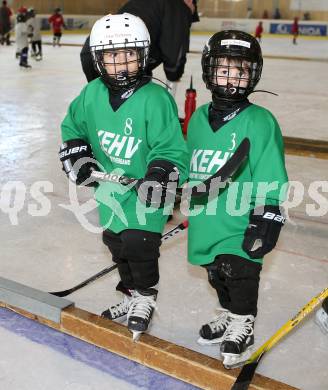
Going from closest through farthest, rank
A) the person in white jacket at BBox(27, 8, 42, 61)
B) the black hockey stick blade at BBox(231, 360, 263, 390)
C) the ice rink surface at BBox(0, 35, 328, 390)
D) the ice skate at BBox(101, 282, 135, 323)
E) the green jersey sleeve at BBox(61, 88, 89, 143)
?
the black hockey stick blade at BBox(231, 360, 263, 390), the ice rink surface at BBox(0, 35, 328, 390), the green jersey sleeve at BBox(61, 88, 89, 143), the ice skate at BBox(101, 282, 135, 323), the person in white jacket at BBox(27, 8, 42, 61)

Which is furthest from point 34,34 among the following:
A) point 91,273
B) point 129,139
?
point 129,139

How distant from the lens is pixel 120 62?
6.17 ft

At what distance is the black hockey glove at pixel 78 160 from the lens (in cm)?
198

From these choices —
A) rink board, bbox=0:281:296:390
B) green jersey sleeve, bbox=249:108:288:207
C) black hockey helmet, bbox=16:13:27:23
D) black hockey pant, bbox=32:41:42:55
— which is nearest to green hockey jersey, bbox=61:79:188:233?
green jersey sleeve, bbox=249:108:288:207

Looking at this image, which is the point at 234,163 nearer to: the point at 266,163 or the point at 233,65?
the point at 266,163

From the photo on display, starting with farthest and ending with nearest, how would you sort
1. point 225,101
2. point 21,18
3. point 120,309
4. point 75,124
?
point 21,18, point 120,309, point 75,124, point 225,101

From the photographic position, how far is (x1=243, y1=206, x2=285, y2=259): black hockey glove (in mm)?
1762

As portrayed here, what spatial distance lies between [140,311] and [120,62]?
0.83 metres

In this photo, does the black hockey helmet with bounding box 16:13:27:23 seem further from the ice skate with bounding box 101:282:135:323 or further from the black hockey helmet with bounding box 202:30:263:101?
the black hockey helmet with bounding box 202:30:263:101

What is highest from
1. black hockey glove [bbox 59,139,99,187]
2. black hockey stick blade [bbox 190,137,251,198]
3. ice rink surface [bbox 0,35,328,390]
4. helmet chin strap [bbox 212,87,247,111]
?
helmet chin strap [bbox 212,87,247,111]

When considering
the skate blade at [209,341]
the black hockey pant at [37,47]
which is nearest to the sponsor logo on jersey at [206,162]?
the skate blade at [209,341]

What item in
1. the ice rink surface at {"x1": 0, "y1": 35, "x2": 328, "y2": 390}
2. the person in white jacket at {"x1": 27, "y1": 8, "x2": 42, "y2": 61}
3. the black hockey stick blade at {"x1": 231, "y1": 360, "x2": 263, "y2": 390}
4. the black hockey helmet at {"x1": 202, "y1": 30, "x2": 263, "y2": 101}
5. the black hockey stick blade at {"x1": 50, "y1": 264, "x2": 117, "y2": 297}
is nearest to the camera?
the black hockey stick blade at {"x1": 231, "y1": 360, "x2": 263, "y2": 390}

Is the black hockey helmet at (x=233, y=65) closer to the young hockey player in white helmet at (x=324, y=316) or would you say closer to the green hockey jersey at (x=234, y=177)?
the green hockey jersey at (x=234, y=177)

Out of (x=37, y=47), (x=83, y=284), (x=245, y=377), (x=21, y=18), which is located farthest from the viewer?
(x=37, y=47)
